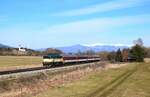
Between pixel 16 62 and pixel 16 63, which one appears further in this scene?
pixel 16 62

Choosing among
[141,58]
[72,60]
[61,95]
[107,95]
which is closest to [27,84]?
[61,95]

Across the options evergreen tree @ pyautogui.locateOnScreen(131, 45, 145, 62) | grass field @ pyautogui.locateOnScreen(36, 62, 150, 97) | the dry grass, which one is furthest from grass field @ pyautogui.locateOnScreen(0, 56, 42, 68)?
evergreen tree @ pyautogui.locateOnScreen(131, 45, 145, 62)

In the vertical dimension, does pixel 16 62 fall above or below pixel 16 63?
above

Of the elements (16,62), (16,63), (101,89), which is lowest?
(101,89)

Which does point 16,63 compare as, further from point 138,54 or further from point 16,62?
point 138,54

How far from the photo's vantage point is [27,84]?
1183 inches

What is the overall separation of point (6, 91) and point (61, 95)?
178 inches

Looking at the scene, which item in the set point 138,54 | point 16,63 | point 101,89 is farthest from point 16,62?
point 138,54

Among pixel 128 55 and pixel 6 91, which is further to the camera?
pixel 128 55

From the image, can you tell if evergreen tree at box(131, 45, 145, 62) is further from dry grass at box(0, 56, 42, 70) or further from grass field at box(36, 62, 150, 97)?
grass field at box(36, 62, 150, 97)

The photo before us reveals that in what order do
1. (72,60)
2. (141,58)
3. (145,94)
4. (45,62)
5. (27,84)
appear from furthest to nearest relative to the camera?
(141,58), (72,60), (45,62), (27,84), (145,94)

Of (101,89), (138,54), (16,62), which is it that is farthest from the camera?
(138,54)

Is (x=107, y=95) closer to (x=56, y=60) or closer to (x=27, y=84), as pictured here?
(x=27, y=84)

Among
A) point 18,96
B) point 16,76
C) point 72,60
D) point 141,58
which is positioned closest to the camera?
point 18,96
